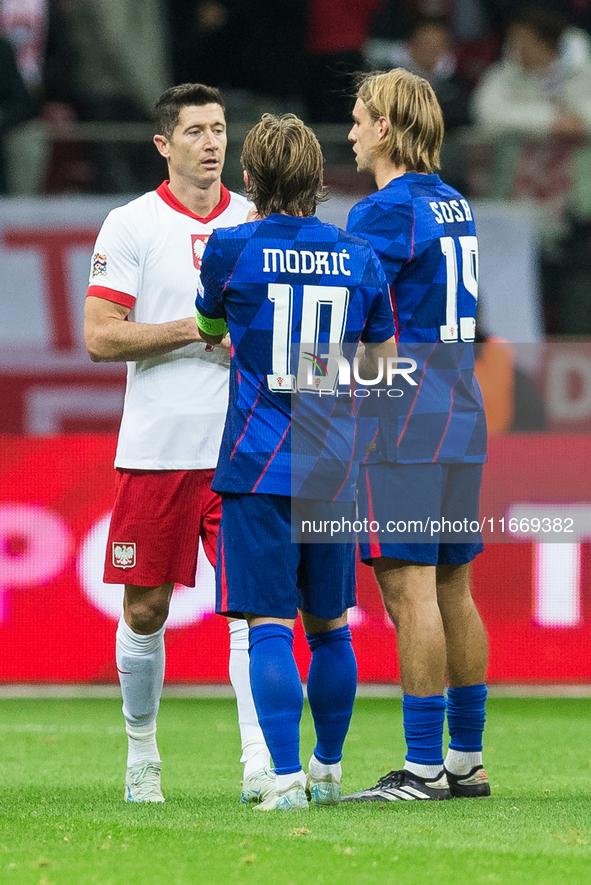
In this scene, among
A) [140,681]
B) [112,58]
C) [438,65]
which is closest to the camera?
[140,681]

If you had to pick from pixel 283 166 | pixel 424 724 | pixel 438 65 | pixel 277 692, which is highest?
pixel 438 65

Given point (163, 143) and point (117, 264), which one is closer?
point (117, 264)

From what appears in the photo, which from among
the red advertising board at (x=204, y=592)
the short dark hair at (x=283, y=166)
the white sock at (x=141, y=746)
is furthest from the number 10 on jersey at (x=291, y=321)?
the red advertising board at (x=204, y=592)

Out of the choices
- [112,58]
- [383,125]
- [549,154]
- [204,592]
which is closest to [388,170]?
[383,125]

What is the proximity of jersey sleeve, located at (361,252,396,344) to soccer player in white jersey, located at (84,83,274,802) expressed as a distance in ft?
2.14

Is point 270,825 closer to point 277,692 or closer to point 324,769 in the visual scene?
point 277,692

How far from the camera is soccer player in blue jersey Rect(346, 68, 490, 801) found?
14.0 ft

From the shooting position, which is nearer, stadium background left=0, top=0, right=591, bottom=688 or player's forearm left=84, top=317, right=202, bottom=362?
player's forearm left=84, top=317, right=202, bottom=362

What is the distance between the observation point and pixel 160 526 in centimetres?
452

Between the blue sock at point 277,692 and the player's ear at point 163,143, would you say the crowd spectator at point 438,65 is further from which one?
the blue sock at point 277,692

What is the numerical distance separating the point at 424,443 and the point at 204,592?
11.9 ft

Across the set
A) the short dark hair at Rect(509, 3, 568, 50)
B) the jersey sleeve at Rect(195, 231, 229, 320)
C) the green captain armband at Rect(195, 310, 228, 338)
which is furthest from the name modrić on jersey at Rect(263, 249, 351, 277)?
the short dark hair at Rect(509, 3, 568, 50)

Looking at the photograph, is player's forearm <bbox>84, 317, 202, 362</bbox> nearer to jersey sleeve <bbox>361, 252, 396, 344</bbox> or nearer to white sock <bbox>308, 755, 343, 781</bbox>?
jersey sleeve <bbox>361, 252, 396, 344</bbox>

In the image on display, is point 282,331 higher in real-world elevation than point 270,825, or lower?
higher
